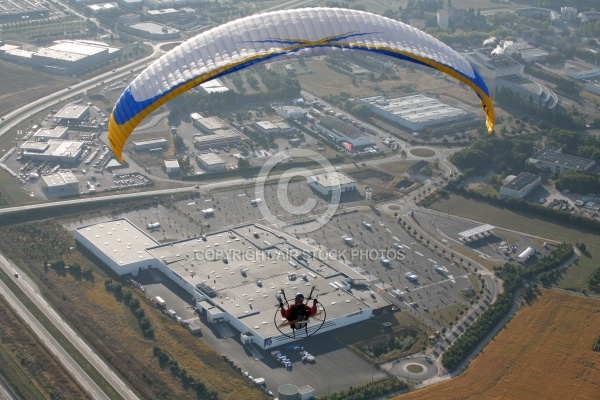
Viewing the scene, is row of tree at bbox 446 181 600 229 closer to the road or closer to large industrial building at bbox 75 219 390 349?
large industrial building at bbox 75 219 390 349

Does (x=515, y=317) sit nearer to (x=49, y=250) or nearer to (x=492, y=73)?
(x=49, y=250)

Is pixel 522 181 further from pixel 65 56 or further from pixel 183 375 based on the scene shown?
pixel 65 56

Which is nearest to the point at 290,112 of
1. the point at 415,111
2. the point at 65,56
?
the point at 415,111

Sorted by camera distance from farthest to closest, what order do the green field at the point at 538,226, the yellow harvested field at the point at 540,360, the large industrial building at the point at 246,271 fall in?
the green field at the point at 538,226 → the large industrial building at the point at 246,271 → the yellow harvested field at the point at 540,360

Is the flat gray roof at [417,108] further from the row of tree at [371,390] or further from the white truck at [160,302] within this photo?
the row of tree at [371,390]

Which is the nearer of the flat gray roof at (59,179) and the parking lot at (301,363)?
the parking lot at (301,363)

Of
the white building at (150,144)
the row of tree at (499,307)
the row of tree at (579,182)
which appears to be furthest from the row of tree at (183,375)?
the row of tree at (579,182)
